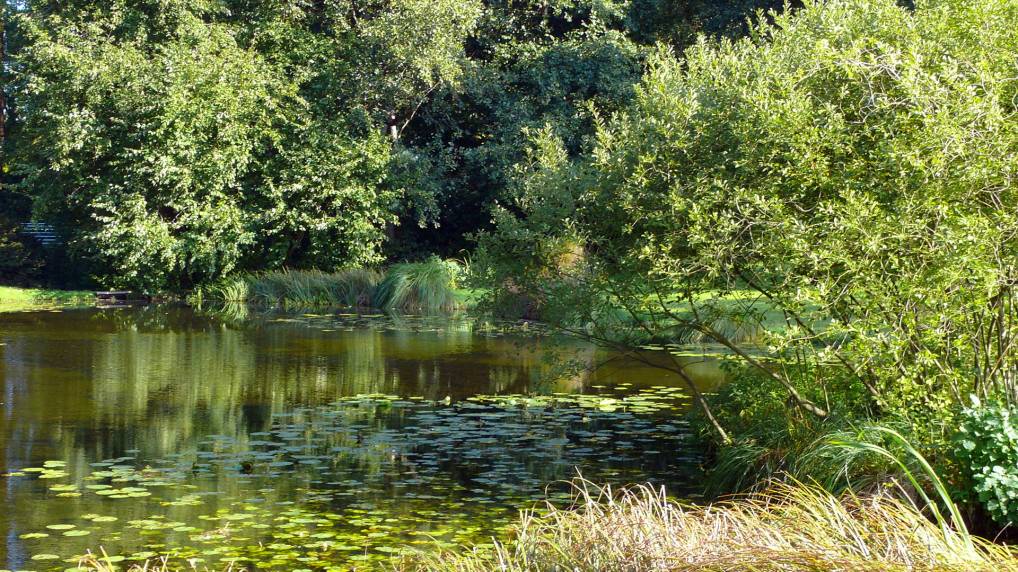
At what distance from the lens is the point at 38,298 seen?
30.3 metres

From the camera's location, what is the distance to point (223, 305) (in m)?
29.6

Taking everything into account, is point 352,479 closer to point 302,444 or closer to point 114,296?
point 302,444

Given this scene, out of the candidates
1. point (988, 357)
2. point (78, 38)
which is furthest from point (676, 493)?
point (78, 38)

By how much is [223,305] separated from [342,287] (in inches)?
130

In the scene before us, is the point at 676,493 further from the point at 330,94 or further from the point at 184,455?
the point at 330,94

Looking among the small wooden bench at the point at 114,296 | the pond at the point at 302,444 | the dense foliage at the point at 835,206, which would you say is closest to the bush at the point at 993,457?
the dense foliage at the point at 835,206

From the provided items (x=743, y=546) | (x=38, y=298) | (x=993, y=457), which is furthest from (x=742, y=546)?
(x=38, y=298)

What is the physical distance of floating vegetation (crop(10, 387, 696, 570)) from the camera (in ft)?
25.4

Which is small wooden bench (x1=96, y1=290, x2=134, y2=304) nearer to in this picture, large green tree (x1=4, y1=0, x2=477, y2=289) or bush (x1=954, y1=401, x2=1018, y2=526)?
large green tree (x1=4, y1=0, x2=477, y2=289)

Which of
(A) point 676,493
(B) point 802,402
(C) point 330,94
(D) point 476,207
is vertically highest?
(C) point 330,94

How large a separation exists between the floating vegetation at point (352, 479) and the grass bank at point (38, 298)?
17813mm

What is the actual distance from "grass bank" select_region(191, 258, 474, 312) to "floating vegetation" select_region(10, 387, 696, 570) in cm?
1514

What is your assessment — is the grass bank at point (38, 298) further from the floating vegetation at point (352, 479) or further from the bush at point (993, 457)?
the bush at point (993, 457)

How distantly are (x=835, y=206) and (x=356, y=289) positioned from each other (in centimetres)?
2363
